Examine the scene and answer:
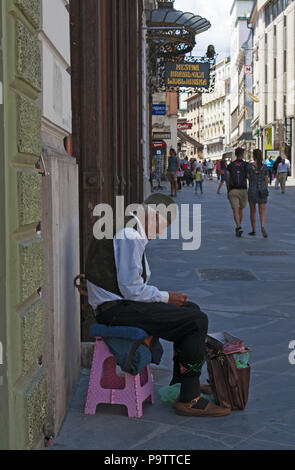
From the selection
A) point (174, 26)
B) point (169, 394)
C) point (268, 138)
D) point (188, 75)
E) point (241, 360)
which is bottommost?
point (169, 394)

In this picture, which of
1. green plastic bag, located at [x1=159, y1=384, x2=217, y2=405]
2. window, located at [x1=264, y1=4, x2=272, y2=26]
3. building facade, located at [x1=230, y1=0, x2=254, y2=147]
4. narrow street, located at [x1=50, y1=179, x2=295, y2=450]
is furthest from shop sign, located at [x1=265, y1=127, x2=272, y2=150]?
green plastic bag, located at [x1=159, y1=384, x2=217, y2=405]

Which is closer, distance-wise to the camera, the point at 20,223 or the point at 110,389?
the point at 20,223

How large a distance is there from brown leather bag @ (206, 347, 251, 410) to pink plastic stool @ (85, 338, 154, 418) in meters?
0.41

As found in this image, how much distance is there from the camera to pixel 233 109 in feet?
394

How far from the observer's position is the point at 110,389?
4645 mm

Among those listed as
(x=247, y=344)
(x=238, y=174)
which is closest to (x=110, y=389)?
(x=247, y=344)

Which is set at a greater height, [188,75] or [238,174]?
[188,75]

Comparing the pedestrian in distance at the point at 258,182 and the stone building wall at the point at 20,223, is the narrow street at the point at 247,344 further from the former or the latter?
the pedestrian in distance at the point at 258,182

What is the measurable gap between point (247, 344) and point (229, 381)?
1.69 meters

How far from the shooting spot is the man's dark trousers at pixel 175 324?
14.8 feet

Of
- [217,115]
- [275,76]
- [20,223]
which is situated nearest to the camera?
[20,223]

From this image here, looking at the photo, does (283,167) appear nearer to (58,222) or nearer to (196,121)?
(58,222)

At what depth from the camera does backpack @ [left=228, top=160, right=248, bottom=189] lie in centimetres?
1497

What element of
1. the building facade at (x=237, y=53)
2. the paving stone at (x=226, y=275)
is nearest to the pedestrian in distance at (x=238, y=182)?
the paving stone at (x=226, y=275)
